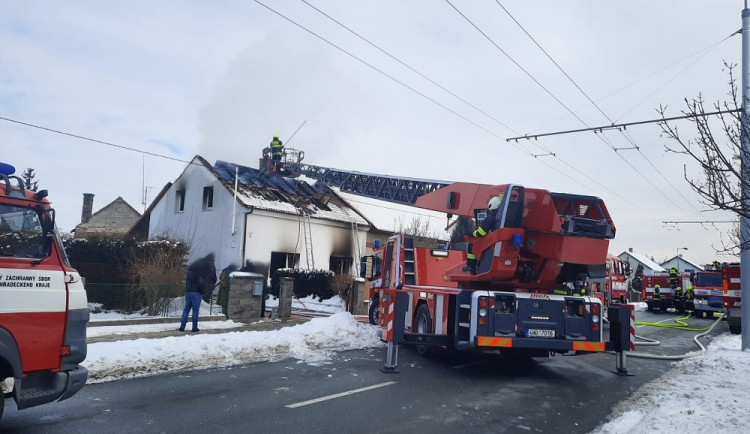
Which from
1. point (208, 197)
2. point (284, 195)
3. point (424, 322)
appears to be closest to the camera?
point (424, 322)

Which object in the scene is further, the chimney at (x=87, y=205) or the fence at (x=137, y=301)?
the chimney at (x=87, y=205)

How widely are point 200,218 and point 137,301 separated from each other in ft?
40.1

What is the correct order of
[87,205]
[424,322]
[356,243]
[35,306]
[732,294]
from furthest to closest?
[87,205] < [356,243] < [732,294] < [424,322] < [35,306]

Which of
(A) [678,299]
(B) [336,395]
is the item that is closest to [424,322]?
(B) [336,395]

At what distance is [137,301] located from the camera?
14.1m

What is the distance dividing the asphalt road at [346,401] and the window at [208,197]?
17.7 meters

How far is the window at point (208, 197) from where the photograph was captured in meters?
25.8

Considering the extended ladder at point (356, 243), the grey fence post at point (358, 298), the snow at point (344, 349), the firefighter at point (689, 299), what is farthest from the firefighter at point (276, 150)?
the firefighter at point (689, 299)

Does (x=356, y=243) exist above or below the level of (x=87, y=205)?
below

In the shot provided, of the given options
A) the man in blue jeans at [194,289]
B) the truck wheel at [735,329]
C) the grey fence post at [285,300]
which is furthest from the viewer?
the truck wheel at [735,329]

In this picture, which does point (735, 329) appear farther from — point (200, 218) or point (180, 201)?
point (180, 201)

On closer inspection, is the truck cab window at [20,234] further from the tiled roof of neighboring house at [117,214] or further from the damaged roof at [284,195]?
the tiled roof of neighboring house at [117,214]

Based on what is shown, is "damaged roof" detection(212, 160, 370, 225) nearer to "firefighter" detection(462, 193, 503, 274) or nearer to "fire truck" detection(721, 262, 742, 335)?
"firefighter" detection(462, 193, 503, 274)

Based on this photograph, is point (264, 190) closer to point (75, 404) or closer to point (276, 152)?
point (276, 152)
